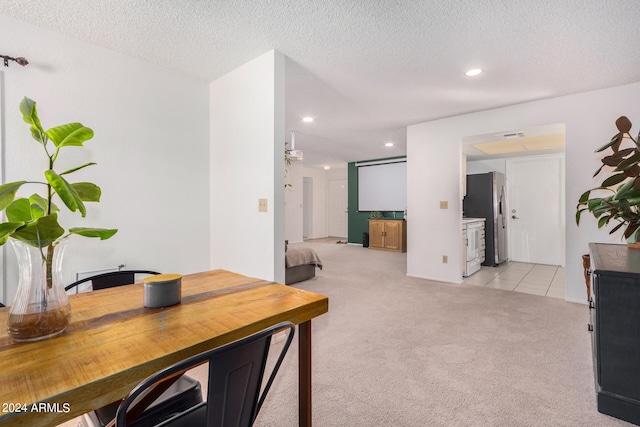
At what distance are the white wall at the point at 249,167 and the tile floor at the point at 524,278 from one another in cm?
317

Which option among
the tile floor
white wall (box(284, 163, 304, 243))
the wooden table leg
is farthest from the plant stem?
white wall (box(284, 163, 304, 243))

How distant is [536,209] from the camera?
5680mm

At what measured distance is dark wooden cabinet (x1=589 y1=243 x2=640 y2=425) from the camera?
152 cm

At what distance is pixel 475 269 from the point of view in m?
4.95

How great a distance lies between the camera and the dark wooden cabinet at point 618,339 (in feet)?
4.98

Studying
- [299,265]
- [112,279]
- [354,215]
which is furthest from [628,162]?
[354,215]

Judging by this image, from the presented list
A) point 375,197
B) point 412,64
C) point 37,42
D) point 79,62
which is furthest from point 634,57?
point 375,197

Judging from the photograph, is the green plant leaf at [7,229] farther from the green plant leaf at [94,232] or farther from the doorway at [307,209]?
the doorway at [307,209]

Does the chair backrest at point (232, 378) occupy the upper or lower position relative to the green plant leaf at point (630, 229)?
lower

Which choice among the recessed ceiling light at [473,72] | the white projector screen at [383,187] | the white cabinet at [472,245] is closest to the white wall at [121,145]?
the recessed ceiling light at [473,72]

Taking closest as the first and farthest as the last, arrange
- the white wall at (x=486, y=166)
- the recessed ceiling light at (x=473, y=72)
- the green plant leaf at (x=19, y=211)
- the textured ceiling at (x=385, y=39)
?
the green plant leaf at (x=19, y=211), the textured ceiling at (x=385, y=39), the recessed ceiling light at (x=473, y=72), the white wall at (x=486, y=166)

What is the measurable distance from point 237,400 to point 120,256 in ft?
7.26

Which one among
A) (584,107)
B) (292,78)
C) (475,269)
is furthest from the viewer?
(475,269)

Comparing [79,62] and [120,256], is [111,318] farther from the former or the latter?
[79,62]
